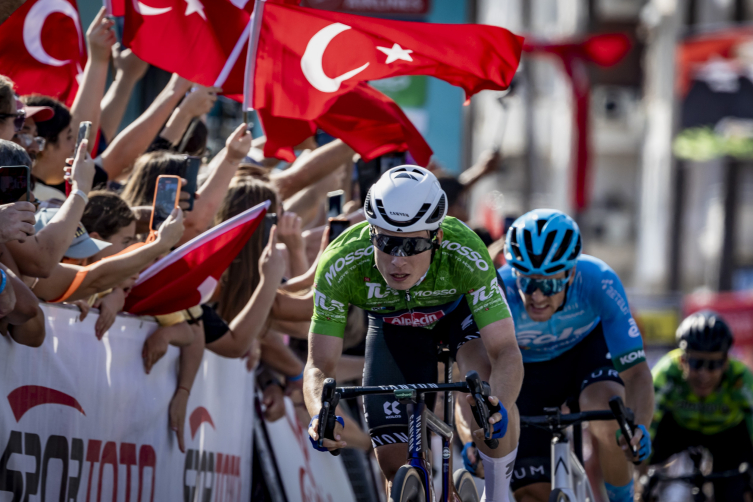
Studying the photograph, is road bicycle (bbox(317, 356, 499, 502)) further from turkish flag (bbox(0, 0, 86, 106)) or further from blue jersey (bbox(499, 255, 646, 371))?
turkish flag (bbox(0, 0, 86, 106))

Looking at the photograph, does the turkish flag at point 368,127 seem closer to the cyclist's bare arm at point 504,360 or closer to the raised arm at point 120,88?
the raised arm at point 120,88

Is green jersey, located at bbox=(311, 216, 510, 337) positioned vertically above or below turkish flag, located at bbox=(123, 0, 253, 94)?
below

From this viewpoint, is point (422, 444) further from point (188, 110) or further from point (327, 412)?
point (188, 110)

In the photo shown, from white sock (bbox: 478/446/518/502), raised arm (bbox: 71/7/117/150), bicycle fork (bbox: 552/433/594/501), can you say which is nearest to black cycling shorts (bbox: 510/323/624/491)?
bicycle fork (bbox: 552/433/594/501)

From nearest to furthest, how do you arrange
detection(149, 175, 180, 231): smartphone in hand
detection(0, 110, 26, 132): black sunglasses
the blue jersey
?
detection(0, 110, 26, 132): black sunglasses
detection(149, 175, 180, 231): smartphone in hand
the blue jersey

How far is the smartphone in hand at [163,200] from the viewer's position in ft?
18.9

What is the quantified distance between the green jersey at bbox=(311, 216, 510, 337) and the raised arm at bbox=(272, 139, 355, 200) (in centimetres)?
270

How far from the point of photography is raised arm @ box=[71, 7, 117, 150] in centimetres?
664

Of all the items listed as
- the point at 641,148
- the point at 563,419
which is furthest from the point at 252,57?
the point at 641,148

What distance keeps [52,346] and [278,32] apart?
2879mm

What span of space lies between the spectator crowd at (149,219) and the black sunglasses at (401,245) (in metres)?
1.15

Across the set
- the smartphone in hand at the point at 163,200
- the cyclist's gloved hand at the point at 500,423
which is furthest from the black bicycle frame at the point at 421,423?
the smartphone in hand at the point at 163,200

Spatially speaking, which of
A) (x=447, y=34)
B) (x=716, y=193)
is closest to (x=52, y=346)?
(x=447, y=34)

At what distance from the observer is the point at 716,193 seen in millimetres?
39844
